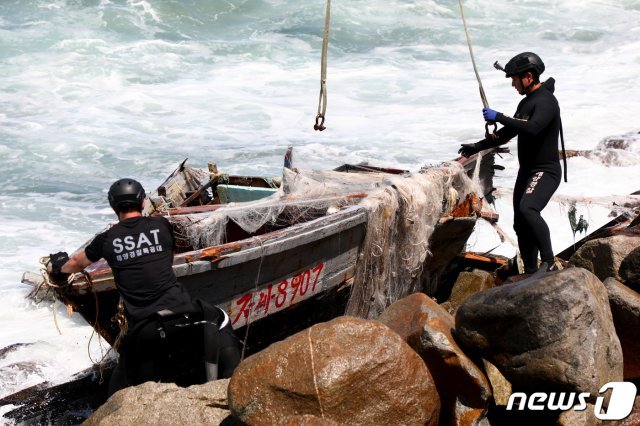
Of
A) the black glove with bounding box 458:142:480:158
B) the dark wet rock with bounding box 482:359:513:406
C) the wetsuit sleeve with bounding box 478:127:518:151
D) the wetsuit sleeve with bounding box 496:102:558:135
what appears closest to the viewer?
the dark wet rock with bounding box 482:359:513:406

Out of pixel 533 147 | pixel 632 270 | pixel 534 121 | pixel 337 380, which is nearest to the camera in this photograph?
pixel 337 380

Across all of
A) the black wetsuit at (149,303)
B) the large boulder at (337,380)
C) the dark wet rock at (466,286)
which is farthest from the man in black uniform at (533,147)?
the black wetsuit at (149,303)

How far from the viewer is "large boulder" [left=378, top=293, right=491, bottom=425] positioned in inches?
196

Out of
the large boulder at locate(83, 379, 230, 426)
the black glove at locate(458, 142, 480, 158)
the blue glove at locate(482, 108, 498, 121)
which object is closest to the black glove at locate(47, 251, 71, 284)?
the large boulder at locate(83, 379, 230, 426)

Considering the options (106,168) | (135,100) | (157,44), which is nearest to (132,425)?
(106,168)

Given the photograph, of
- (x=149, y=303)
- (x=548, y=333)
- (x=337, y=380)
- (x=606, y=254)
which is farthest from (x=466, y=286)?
(x=337, y=380)

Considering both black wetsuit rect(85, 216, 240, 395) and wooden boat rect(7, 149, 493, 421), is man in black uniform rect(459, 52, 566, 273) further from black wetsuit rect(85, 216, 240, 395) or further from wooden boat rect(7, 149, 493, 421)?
black wetsuit rect(85, 216, 240, 395)

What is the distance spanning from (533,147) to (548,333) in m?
2.28

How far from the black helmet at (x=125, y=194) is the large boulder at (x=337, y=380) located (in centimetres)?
136

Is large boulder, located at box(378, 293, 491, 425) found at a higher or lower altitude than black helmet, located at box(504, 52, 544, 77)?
lower

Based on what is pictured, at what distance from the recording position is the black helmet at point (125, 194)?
17.4 feet

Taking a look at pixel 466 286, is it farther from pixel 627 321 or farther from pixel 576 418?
pixel 576 418

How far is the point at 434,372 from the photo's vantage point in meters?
5.13

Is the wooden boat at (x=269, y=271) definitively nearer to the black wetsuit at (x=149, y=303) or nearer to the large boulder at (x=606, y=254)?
the black wetsuit at (x=149, y=303)
